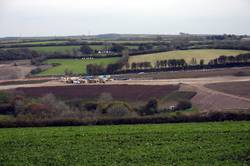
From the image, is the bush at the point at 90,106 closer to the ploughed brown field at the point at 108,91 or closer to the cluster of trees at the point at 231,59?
the ploughed brown field at the point at 108,91

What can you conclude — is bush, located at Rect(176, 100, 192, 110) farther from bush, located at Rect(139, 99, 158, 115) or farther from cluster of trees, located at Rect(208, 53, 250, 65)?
cluster of trees, located at Rect(208, 53, 250, 65)

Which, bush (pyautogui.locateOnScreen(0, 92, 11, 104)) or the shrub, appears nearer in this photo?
the shrub

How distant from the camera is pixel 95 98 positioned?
42.3m

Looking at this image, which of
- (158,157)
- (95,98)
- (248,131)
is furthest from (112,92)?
(158,157)

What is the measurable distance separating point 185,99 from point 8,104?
15.0 meters

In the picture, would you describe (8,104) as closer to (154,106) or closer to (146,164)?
(154,106)

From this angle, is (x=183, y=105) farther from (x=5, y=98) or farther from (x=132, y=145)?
(x=132, y=145)

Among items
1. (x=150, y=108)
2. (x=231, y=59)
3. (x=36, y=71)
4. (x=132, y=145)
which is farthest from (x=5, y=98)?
(x=231, y=59)

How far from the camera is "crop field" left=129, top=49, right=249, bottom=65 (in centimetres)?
6588

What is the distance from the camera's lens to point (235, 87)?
41.5m

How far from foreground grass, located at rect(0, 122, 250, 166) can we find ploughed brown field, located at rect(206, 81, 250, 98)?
15572mm

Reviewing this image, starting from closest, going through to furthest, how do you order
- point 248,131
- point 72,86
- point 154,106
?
point 248,131, point 154,106, point 72,86

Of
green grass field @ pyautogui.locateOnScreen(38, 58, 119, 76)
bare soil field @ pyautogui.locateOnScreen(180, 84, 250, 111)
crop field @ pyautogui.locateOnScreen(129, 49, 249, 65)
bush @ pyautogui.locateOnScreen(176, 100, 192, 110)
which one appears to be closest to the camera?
bare soil field @ pyautogui.locateOnScreen(180, 84, 250, 111)

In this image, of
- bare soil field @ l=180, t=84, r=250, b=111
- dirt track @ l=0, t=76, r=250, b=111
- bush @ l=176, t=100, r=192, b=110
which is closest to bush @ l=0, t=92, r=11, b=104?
dirt track @ l=0, t=76, r=250, b=111
